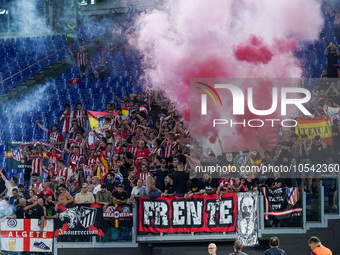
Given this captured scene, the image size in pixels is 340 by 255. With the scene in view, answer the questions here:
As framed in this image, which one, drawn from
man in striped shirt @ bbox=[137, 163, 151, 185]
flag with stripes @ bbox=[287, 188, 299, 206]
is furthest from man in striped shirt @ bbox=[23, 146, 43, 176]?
flag with stripes @ bbox=[287, 188, 299, 206]

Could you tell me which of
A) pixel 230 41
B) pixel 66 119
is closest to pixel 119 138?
pixel 66 119

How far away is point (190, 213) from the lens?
1397 cm

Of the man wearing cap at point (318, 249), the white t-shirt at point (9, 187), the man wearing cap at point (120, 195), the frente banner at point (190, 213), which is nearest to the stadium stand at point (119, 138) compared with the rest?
the man wearing cap at point (120, 195)

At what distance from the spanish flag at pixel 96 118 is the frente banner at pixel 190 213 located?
3.87m

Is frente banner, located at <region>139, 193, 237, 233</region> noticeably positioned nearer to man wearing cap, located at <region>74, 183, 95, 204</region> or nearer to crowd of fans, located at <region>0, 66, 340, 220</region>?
crowd of fans, located at <region>0, 66, 340, 220</region>

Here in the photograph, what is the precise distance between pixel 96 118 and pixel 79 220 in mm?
3954

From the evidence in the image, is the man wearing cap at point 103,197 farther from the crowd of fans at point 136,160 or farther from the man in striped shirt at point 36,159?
the man in striped shirt at point 36,159

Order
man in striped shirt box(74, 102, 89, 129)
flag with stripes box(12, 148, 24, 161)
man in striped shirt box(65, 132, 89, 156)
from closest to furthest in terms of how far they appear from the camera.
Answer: man in striped shirt box(65, 132, 89, 156) < flag with stripes box(12, 148, 24, 161) < man in striped shirt box(74, 102, 89, 129)

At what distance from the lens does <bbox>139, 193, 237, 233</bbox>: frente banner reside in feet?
45.6

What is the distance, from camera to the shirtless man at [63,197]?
14.2 m

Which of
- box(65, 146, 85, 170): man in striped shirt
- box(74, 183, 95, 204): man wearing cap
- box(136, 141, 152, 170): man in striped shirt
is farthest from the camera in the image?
box(65, 146, 85, 170): man in striped shirt

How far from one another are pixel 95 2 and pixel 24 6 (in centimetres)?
255

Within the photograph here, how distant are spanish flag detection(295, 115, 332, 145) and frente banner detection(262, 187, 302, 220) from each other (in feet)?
4.70

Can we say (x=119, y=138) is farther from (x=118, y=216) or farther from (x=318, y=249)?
(x=318, y=249)
